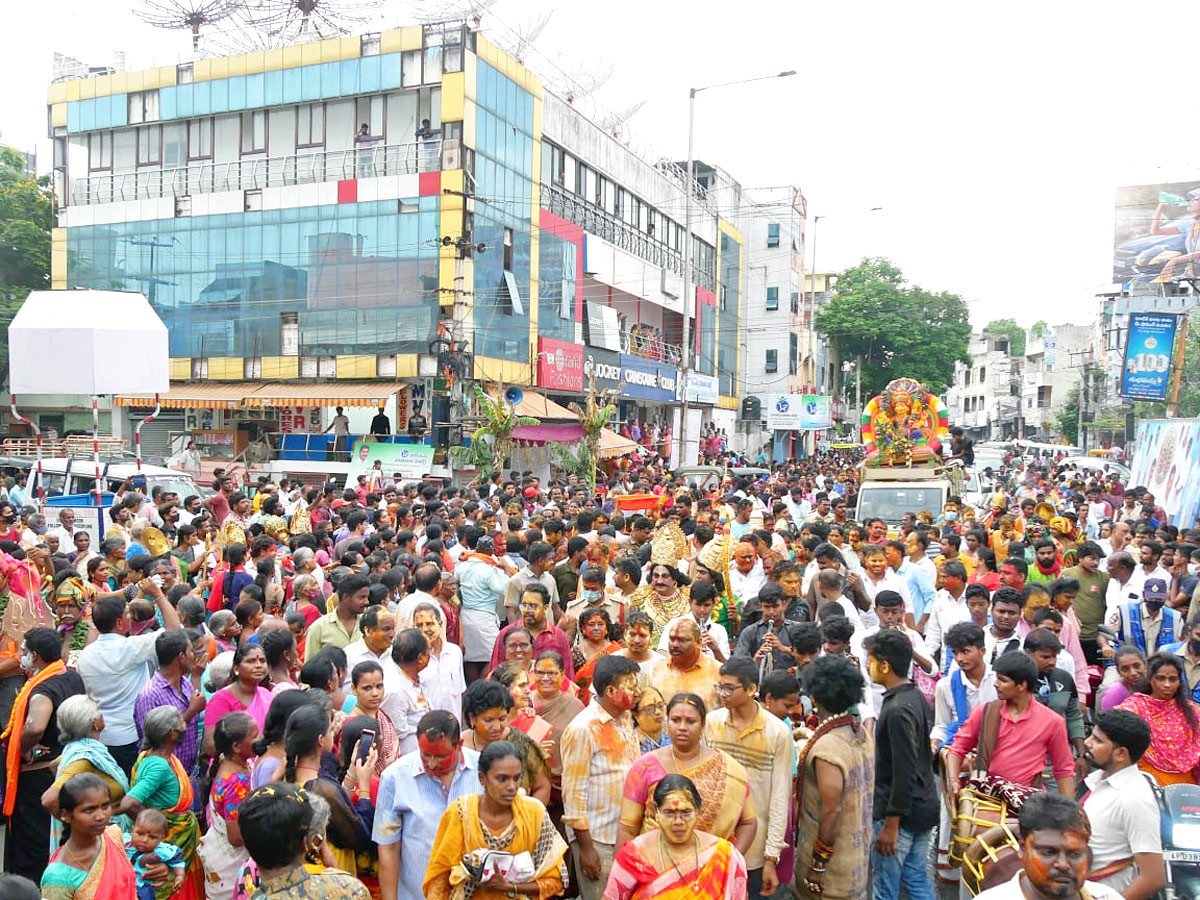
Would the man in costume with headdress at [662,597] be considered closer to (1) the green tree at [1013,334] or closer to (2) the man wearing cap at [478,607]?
(2) the man wearing cap at [478,607]

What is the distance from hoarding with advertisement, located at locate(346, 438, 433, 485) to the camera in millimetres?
23087

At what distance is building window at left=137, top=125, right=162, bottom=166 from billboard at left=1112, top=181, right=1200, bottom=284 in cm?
3576

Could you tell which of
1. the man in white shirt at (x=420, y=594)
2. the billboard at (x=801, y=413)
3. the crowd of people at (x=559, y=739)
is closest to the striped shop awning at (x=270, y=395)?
the billboard at (x=801, y=413)

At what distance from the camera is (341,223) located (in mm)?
28891

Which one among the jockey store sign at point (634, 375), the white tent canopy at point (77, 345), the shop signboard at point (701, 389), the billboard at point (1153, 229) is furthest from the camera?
the shop signboard at point (701, 389)

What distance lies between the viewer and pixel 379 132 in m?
29.0

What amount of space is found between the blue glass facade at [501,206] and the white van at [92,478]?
42.6ft

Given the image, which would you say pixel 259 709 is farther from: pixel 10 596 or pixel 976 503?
pixel 976 503

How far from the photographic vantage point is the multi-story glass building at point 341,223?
91.3ft

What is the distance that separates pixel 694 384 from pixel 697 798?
3676 cm

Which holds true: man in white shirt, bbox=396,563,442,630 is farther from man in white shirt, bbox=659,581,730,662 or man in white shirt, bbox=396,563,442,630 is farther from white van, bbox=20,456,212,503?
white van, bbox=20,456,212,503

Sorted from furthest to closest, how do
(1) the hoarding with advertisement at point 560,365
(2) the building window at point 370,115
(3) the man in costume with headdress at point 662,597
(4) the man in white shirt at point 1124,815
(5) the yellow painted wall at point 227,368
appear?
1. (1) the hoarding with advertisement at point 560,365
2. (5) the yellow painted wall at point 227,368
3. (2) the building window at point 370,115
4. (3) the man in costume with headdress at point 662,597
5. (4) the man in white shirt at point 1124,815

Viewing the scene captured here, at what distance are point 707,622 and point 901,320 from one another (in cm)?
5405

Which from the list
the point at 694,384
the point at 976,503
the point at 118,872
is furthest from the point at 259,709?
the point at 694,384
